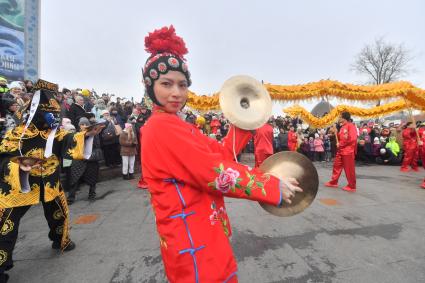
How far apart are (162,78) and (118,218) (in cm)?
367

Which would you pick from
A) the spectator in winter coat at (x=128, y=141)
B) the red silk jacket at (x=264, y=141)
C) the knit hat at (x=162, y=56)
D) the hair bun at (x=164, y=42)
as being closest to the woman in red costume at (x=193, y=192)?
the knit hat at (x=162, y=56)

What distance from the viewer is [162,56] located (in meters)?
1.48

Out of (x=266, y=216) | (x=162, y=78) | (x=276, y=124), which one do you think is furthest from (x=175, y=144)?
(x=276, y=124)

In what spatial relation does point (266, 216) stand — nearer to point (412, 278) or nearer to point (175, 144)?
point (412, 278)

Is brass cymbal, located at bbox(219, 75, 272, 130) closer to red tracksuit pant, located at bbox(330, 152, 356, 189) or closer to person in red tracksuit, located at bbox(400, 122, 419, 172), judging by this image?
red tracksuit pant, located at bbox(330, 152, 356, 189)

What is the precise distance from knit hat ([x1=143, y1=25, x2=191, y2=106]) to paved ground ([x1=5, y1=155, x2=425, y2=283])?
206 cm

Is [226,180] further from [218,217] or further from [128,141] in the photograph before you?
[128,141]

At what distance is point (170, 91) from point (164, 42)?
332mm

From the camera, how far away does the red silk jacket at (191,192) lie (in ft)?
3.80

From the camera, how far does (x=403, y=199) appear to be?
17.8 ft

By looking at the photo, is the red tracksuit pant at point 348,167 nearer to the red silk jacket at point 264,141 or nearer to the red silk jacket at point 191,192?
the red silk jacket at point 264,141

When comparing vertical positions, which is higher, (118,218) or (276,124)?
(276,124)

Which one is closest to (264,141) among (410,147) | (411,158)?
(410,147)

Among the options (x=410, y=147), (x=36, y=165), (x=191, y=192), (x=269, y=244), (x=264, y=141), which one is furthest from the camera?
(x=410, y=147)
